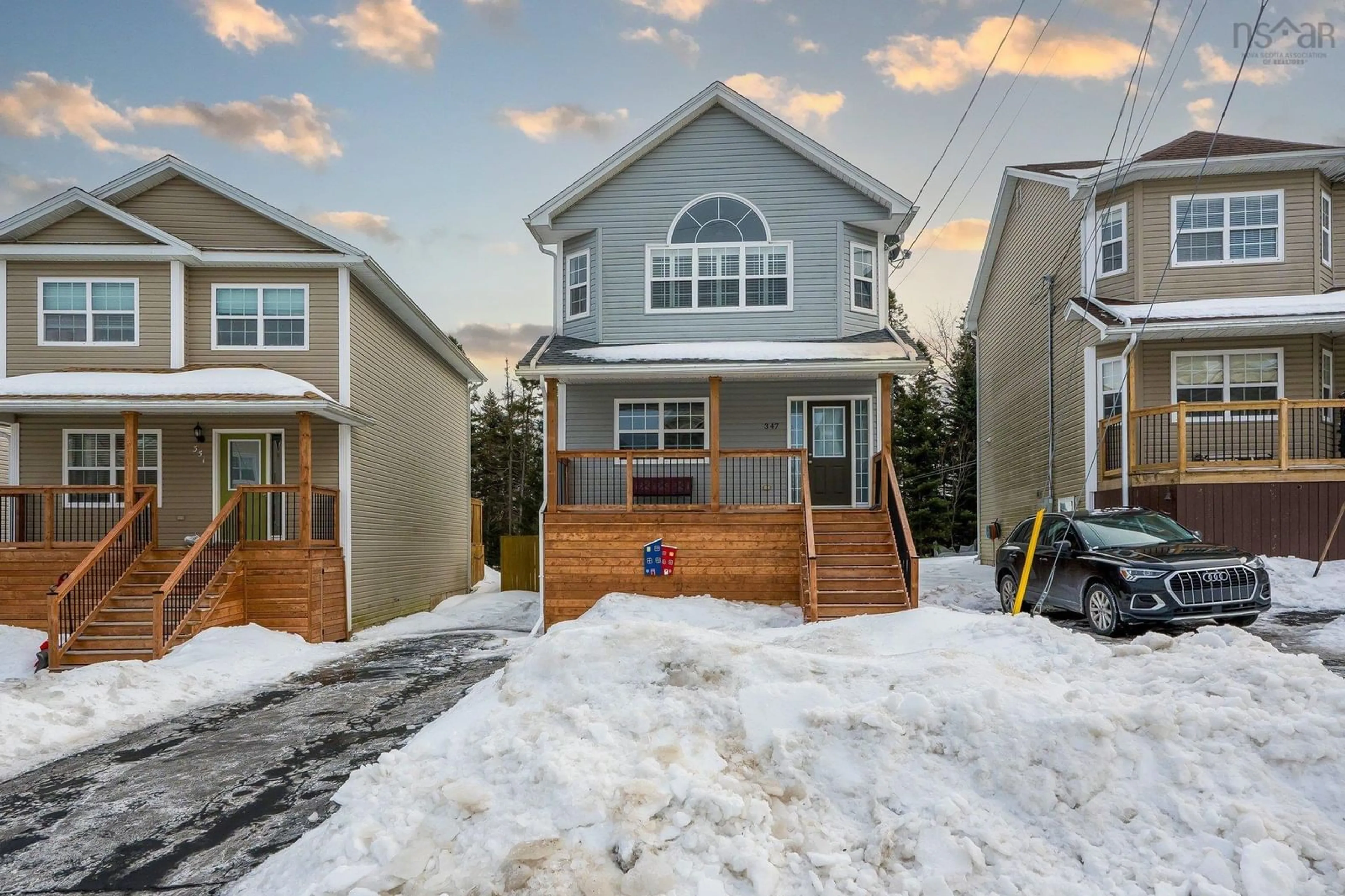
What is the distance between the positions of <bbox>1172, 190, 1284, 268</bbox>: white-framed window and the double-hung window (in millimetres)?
6087

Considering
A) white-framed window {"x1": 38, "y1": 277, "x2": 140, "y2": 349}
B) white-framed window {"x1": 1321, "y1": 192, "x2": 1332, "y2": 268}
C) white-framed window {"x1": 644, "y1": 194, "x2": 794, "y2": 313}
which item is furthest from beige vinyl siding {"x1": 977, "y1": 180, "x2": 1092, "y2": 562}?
white-framed window {"x1": 38, "y1": 277, "x2": 140, "y2": 349}

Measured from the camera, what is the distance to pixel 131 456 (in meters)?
13.6

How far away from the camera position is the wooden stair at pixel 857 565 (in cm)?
1170

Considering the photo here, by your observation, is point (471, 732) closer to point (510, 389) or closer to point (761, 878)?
point (761, 878)

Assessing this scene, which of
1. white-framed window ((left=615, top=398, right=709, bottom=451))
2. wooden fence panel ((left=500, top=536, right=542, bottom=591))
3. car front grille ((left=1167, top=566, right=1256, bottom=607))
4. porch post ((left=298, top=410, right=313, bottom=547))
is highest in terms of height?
white-framed window ((left=615, top=398, right=709, bottom=451))

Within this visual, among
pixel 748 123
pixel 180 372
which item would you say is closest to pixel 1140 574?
pixel 748 123

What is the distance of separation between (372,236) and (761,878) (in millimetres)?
34364

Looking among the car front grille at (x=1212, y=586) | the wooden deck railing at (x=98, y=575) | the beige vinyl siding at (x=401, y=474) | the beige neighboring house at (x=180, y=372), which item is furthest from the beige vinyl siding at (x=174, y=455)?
the car front grille at (x=1212, y=586)

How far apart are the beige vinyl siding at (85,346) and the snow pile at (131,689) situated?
18.0 feet

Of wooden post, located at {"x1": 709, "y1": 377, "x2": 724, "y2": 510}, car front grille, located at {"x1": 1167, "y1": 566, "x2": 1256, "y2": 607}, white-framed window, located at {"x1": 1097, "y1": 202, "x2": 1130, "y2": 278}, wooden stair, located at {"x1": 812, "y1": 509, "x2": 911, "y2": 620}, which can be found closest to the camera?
car front grille, located at {"x1": 1167, "y1": 566, "x2": 1256, "y2": 607}

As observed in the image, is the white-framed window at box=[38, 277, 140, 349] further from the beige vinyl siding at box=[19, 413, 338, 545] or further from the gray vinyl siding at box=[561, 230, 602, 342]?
the gray vinyl siding at box=[561, 230, 602, 342]

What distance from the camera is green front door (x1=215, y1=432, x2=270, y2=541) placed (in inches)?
603

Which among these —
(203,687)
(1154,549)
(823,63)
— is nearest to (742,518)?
(1154,549)

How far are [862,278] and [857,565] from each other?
20.9ft
